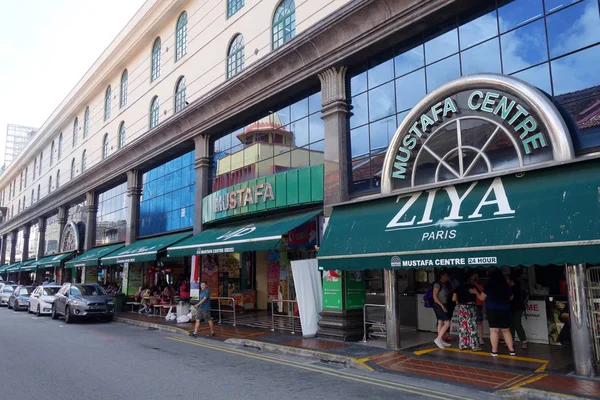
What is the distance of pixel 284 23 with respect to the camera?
15680mm

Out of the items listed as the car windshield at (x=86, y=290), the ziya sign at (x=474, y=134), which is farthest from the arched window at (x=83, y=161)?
the ziya sign at (x=474, y=134)

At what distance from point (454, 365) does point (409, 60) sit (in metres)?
7.48

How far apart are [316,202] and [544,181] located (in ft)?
22.3

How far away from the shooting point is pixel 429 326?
12.7 m

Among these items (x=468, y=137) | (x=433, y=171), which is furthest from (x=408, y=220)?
(x=468, y=137)

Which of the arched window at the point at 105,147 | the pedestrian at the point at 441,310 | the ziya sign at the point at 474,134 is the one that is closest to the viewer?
the ziya sign at the point at 474,134

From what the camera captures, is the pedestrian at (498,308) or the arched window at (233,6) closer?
the pedestrian at (498,308)

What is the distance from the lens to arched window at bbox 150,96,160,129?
23509mm

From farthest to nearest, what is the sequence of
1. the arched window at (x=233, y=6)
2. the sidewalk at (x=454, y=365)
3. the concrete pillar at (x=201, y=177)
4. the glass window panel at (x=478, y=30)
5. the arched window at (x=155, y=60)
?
the arched window at (x=155, y=60), the concrete pillar at (x=201, y=177), the arched window at (x=233, y=6), the glass window panel at (x=478, y=30), the sidewalk at (x=454, y=365)

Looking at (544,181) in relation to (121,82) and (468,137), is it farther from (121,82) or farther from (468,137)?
(121,82)

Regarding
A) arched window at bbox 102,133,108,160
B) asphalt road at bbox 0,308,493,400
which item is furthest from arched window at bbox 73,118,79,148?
asphalt road at bbox 0,308,493,400

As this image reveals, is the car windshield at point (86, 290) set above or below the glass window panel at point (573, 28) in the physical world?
below

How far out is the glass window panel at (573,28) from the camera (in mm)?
8508

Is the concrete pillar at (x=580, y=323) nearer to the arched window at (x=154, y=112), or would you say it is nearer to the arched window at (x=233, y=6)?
the arched window at (x=233, y=6)
